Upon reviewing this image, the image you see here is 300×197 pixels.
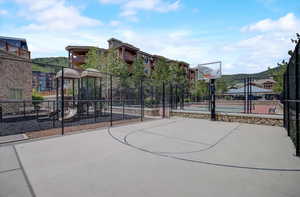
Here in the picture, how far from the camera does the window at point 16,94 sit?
42.0 ft

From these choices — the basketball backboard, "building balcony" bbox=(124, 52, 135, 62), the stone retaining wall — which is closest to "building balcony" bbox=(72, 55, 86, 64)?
"building balcony" bbox=(124, 52, 135, 62)

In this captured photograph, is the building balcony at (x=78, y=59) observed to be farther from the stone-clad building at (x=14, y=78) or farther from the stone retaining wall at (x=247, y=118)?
the stone retaining wall at (x=247, y=118)

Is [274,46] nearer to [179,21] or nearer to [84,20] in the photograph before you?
[179,21]

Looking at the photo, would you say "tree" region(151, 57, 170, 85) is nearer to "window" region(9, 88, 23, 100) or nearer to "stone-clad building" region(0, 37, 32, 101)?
"stone-clad building" region(0, 37, 32, 101)

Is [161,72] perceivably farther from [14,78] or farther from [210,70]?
[14,78]

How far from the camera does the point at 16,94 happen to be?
1311 centimetres

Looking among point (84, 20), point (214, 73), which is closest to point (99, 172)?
point (84, 20)

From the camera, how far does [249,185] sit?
7.94 ft

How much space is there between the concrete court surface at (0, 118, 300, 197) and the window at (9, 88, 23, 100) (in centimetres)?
1096

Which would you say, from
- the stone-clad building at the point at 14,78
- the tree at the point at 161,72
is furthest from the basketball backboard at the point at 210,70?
the stone-clad building at the point at 14,78

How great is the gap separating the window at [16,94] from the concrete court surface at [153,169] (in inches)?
431

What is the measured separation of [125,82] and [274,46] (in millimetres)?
10648

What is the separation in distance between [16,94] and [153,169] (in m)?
14.9

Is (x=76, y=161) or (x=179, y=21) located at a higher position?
(x=179, y=21)
